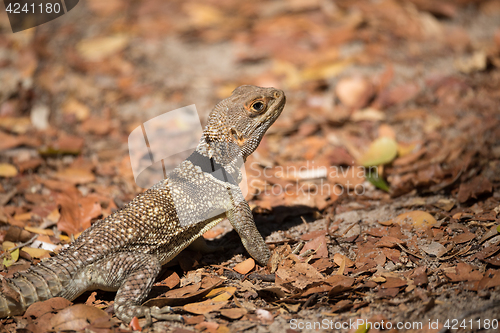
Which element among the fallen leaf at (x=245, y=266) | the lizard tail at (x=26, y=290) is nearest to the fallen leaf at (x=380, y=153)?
the fallen leaf at (x=245, y=266)

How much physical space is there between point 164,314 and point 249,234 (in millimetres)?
1270

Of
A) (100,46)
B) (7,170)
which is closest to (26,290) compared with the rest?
(7,170)

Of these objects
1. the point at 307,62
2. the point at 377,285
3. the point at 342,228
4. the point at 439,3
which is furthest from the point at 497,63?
the point at 377,285

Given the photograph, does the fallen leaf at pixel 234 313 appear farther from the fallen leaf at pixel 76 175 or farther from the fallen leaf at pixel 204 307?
the fallen leaf at pixel 76 175

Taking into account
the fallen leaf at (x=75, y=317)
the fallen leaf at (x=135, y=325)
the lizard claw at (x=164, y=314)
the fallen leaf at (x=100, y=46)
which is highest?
the fallen leaf at (x=100, y=46)

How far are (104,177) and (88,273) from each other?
3227mm

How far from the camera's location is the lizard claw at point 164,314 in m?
3.90

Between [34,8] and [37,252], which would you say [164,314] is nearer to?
[37,252]

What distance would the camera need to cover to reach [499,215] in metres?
4.75

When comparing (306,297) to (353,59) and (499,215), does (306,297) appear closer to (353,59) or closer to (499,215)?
(499,215)

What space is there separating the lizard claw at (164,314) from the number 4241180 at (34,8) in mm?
8430

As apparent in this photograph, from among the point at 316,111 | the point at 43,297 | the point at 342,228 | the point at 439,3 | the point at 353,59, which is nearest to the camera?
the point at 43,297

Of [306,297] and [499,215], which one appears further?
[499,215]

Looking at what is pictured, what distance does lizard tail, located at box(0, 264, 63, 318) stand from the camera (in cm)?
387
